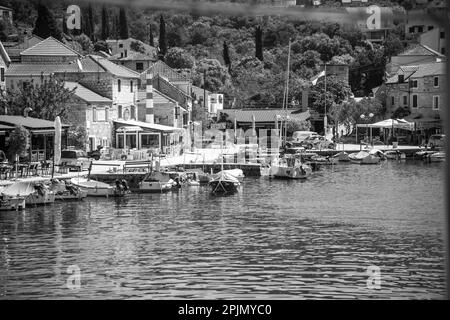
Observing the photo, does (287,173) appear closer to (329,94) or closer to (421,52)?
(329,94)

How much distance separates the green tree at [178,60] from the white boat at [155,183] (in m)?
74.4

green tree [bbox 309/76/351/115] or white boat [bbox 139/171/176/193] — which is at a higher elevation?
green tree [bbox 309/76/351/115]

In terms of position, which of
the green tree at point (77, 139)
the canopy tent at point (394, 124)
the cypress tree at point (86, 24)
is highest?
the cypress tree at point (86, 24)

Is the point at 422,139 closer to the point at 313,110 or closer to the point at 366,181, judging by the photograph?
the point at 313,110

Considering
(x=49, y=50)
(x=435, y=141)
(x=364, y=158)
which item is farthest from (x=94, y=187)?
(x=435, y=141)

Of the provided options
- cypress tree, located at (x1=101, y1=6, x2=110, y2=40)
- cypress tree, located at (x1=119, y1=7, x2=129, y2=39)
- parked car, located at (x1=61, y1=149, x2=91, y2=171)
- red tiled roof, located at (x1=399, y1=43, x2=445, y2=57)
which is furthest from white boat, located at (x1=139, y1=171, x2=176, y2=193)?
cypress tree, located at (x1=119, y1=7, x2=129, y2=39)

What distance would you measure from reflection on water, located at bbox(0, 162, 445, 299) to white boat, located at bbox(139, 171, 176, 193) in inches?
50.9

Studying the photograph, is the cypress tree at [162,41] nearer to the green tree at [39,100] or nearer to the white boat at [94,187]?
the green tree at [39,100]

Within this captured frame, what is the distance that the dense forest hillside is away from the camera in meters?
123

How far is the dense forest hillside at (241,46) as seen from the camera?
4828 inches

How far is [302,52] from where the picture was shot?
14325cm

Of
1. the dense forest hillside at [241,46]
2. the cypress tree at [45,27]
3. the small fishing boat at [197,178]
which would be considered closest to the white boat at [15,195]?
the small fishing boat at [197,178]

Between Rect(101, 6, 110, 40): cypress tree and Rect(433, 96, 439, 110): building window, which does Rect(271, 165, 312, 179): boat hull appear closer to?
Rect(433, 96, 439, 110): building window
